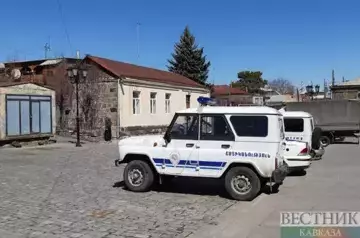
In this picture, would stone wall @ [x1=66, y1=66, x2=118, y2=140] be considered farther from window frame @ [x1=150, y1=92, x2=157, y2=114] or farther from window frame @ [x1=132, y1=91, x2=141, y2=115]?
window frame @ [x1=150, y1=92, x2=157, y2=114]

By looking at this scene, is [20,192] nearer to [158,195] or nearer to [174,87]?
[158,195]

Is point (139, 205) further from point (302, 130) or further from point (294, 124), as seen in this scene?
point (294, 124)

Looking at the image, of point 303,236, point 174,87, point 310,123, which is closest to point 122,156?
point 303,236

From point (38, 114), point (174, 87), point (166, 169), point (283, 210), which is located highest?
point (174, 87)

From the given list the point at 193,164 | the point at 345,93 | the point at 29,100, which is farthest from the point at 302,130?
the point at 345,93

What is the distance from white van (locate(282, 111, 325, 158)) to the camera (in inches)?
730

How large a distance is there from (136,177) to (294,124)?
9981 millimetres

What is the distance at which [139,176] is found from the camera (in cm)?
1093

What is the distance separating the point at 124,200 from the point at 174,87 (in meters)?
29.0

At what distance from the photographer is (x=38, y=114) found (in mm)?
25969

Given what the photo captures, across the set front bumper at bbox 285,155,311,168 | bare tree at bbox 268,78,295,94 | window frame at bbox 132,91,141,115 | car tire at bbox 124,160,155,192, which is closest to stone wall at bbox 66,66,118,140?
window frame at bbox 132,91,141,115

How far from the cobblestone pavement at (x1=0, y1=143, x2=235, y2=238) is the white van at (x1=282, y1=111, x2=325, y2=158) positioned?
7346 millimetres

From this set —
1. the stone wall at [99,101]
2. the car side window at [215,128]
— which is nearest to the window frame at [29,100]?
the stone wall at [99,101]

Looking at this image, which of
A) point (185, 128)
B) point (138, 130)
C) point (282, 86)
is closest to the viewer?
point (185, 128)
